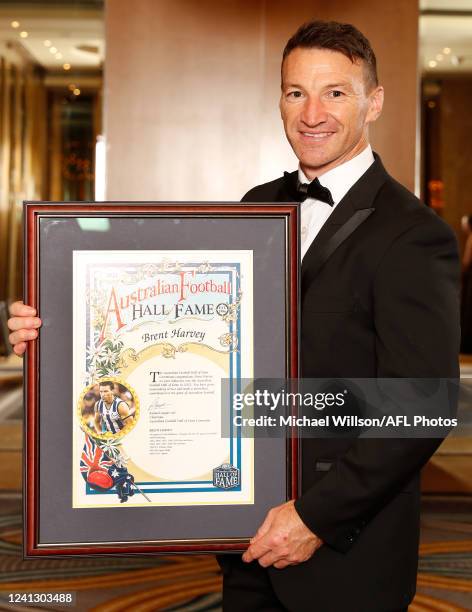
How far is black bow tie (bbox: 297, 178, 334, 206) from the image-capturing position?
56.7 inches

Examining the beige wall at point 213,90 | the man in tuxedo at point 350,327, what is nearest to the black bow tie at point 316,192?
the man in tuxedo at point 350,327

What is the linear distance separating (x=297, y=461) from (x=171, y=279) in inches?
13.1

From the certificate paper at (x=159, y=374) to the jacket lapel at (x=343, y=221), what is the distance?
0.12 meters

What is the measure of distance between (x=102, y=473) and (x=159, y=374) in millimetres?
169

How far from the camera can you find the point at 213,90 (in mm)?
5359

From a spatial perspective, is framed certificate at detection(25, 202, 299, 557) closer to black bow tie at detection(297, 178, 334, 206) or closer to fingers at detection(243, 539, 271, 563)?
fingers at detection(243, 539, 271, 563)

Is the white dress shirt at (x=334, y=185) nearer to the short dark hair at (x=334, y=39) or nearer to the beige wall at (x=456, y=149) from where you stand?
the short dark hair at (x=334, y=39)

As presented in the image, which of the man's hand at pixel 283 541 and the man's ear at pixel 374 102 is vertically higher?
the man's ear at pixel 374 102

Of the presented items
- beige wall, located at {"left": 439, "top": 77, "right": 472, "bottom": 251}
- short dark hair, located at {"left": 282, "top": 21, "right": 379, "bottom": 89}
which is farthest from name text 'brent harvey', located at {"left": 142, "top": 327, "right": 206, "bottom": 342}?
beige wall, located at {"left": 439, "top": 77, "right": 472, "bottom": 251}

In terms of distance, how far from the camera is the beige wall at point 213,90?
5.22 m

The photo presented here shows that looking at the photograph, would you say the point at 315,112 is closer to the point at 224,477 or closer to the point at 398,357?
the point at 398,357

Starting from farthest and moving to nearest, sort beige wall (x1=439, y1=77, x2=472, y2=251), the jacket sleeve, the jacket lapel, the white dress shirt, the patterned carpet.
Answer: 1. beige wall (x1=439, y1=77, x2=472, y2=251)
2. the patterned carpet
3. the white dress shirt
4. the jacket lapel
5. the jacket sleeve

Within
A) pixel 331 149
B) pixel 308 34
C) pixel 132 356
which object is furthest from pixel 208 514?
pixel 308 34

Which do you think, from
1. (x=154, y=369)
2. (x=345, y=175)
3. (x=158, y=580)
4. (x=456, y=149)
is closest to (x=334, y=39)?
(x=345, y=175)
